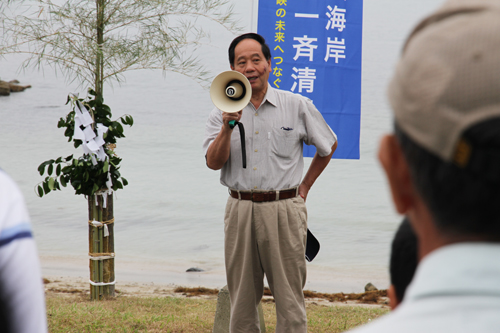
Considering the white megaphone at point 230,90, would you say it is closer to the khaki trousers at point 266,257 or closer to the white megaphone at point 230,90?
the white megaphone at point 230,90

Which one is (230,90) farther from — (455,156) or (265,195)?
(455,156)

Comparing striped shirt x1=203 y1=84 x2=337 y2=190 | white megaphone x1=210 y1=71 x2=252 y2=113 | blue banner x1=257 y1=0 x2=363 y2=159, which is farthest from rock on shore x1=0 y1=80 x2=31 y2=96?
white megaphone x1=210 y1=71 x2=252 y2=113

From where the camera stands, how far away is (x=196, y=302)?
4355 millimetres

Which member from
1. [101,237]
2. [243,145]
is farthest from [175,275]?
[243,145]

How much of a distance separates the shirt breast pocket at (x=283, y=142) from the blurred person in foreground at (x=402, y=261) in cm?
187

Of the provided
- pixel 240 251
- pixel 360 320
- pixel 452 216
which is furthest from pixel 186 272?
pixel 452 216

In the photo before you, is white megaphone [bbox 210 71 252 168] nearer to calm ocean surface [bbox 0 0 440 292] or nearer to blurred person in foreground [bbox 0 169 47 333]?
blurred person in foreground [bbox 0 169 47 333]

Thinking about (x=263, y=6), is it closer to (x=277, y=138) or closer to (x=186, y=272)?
(x=277, y=138)

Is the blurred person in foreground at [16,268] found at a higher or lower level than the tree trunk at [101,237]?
higher

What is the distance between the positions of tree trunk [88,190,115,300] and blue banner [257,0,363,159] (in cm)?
152

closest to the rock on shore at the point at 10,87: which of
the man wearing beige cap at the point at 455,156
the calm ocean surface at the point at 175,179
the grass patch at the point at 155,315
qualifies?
the calm ocean surface at the point at 175,179

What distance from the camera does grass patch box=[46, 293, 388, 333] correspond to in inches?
136

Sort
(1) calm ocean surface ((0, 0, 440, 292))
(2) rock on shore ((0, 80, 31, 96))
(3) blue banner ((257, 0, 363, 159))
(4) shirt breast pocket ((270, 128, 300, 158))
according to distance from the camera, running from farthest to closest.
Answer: (2) rock on shore ((0, 80, 31, 96)) < (1) calm ocean surface ((0, 0, 440, 292)) < (3) blue banner ((257, 0, 363, 159)) < (4) shirt breast pocket ((270, 128, 300, 158))

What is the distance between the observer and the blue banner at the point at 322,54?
13.8 ft
